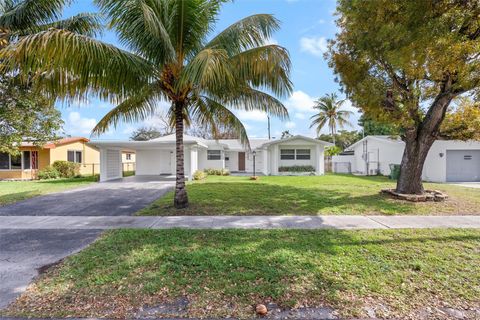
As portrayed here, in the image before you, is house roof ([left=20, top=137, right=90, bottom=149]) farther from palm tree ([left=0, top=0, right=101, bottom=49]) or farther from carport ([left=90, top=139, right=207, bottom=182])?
palm tree ([left=0, top=0, right=101, bottom=49])

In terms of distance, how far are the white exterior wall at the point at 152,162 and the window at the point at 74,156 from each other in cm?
636

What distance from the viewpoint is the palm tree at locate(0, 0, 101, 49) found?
8391 millimetres

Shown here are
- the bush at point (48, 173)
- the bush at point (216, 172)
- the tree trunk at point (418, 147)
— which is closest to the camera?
the tree trunk at point (418, 147)

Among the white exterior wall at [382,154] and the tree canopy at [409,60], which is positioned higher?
the tree canopy at [409,60]

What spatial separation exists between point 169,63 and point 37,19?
17.7ft

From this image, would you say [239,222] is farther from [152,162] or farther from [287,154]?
[152,162]

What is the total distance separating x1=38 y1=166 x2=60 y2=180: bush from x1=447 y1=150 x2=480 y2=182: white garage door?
2949 cm

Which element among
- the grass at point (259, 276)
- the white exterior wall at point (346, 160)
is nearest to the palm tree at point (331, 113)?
the white exterior wall at point (346, 160)

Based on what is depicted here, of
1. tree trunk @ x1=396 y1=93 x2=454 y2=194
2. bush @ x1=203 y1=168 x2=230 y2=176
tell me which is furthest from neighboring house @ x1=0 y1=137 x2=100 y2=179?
tree trunk @ x1=396 y1=93 x2=454 y2=194

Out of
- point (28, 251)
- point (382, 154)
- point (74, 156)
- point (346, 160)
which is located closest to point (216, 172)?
point (74, 156)

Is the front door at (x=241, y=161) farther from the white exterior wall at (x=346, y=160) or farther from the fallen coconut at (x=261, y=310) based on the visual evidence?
the fallen coconut at (x=261, y=310)

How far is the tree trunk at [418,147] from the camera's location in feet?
32.0

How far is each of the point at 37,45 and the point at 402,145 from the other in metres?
22.1

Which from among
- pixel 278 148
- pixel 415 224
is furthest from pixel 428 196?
pixel 278 148
